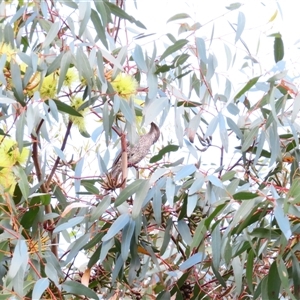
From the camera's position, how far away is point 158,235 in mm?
1202

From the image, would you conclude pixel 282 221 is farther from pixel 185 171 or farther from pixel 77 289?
pixel 77 289

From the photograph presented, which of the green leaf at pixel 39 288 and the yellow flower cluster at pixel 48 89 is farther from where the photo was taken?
the yellow flower cluster at pixel 48 89

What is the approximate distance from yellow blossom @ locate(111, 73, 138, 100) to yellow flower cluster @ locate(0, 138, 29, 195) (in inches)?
7.9

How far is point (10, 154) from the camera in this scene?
0.95m

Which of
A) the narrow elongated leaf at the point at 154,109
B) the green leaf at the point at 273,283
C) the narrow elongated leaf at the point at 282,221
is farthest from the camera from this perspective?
the narrow elongated leaf at the point at 154,109

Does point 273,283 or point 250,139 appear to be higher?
point 250,139

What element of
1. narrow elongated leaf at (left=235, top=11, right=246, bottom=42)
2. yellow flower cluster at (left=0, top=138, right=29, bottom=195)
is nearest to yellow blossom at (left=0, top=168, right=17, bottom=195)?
yellow flower cluster at (left=0, top=138, right=29, bottom=195)

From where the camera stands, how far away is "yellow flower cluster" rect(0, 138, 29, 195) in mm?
919

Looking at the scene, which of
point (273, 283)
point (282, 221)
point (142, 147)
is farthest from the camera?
point (142, 147)

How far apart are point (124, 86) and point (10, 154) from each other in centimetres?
24

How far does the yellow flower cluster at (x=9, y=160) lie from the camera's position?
3.01 feet

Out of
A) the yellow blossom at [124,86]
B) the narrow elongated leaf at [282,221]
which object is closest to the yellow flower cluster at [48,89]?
the yellow blossom at [124,86]

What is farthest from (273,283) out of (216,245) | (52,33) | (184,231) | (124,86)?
(52,33)

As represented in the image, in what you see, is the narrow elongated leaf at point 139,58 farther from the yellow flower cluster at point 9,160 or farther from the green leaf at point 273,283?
the green leaf at point 273,283
